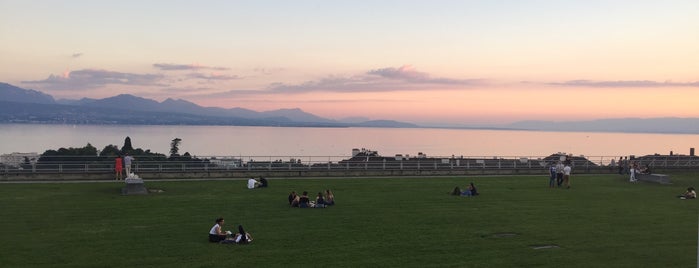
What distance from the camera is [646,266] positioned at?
12609 millimetres

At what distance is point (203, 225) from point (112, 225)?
2674 mm

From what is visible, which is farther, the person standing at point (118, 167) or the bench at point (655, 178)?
the bench at point (655, 178)

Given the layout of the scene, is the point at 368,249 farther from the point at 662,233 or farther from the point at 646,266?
the point at 662,233

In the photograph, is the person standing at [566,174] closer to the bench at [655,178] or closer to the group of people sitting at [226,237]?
the bench at [655,178]

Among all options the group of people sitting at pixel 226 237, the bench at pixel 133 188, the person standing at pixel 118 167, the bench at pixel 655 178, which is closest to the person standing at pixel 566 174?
the bench at pixel 655 178

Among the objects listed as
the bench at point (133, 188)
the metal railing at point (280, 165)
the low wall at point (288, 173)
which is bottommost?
the bench at point (133, 188)

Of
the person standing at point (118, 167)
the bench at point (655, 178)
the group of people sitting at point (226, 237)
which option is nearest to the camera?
the group of people sitting at point (226, 237)

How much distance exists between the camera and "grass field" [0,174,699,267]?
13.1 m

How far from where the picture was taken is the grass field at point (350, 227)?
1312 cm

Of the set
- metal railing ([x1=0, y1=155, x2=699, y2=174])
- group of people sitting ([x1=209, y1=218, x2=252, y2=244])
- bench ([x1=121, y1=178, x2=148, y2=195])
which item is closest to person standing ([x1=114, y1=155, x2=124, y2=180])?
metal railing ([x1=0, y1=155, x2=699, y2=174])

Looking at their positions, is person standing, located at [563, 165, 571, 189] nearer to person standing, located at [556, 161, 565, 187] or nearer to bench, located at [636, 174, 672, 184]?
person standing, located at [556, 161, 565, 187]

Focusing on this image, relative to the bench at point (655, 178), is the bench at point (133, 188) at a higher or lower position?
lower

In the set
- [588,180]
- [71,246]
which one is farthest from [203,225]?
Result: [588,180]

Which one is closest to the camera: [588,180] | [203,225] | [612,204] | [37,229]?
[37,229]
